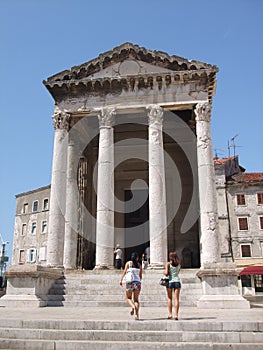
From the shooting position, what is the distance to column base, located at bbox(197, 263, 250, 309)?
41.6 ft

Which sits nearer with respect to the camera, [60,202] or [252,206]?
[60,202]

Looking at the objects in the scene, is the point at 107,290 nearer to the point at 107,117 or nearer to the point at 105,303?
the point at 105,303

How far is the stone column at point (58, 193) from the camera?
17.0m

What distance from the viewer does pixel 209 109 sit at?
18062mm

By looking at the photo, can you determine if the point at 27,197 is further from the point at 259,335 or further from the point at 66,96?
the point at 259,335

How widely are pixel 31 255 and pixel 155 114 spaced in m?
28.4

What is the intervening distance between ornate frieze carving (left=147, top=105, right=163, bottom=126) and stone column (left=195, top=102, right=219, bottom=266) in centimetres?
180

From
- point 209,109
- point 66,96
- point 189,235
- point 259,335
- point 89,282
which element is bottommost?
point 259,335

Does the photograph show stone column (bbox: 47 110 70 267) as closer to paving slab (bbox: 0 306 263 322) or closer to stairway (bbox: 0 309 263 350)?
paving slab (bbox: 0 306 263 322)

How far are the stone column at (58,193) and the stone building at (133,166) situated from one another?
1.9 inches

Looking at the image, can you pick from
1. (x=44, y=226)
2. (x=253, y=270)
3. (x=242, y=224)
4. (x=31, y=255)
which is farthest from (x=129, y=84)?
(x=31, y=255)

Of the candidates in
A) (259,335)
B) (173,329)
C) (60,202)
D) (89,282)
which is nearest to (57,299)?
(89,282)

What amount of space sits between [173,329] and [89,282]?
320 inches

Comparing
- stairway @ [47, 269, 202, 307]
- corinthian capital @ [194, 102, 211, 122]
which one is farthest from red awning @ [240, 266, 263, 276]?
corinthian capital @ [194, 102, 211, 122]
